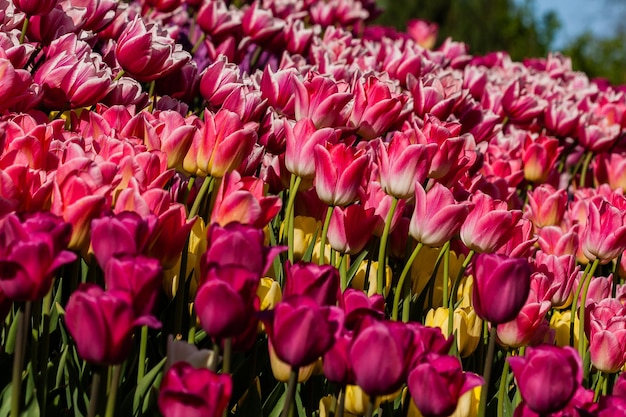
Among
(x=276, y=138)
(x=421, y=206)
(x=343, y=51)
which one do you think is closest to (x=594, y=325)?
(x=421, y=206)

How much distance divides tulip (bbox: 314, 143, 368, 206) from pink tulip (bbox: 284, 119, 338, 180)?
0.12 feet

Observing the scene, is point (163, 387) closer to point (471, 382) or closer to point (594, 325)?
point (471, 382)

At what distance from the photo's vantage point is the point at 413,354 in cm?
130

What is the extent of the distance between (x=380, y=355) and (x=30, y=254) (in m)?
0.53

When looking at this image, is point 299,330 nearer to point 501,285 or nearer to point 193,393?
point 193,393

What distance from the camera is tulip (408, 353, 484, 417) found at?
1272 millimetres

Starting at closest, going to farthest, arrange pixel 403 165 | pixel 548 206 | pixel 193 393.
→ pixel 193 393 → pixel 403 165 → pixel 548 206

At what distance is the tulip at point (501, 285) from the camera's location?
1.41 m

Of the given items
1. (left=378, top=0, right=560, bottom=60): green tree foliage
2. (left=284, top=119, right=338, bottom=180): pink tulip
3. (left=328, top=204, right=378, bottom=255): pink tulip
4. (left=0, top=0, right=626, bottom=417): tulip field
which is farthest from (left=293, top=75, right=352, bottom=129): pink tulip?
(left=378, top=0, right=560, bottom=60): green tree foliage

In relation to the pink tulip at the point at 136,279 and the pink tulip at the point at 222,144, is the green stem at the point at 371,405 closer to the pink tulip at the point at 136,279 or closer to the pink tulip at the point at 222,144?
the pink tulip at the point at 136,279

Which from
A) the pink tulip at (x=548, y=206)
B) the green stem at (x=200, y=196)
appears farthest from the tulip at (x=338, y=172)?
the pink tulip at (x=548, y=206)

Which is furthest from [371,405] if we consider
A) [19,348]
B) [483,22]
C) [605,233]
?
[483,22]

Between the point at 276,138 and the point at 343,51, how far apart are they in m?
1.36

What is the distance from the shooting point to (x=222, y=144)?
1.76m
